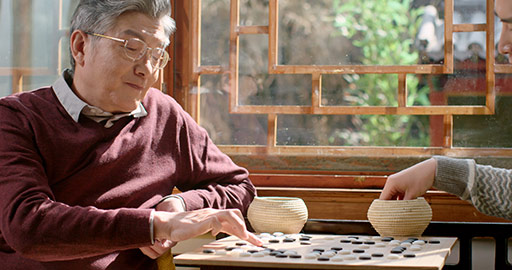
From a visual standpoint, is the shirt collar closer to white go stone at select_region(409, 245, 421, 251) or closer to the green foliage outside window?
white go stone at select_region(409, 245, 421, 251)

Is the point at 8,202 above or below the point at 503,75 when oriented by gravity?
below

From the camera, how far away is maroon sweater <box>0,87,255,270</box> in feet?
4.62

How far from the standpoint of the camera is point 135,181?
1715 mm

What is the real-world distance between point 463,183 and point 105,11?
1.09 meters

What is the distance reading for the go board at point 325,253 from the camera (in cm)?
132

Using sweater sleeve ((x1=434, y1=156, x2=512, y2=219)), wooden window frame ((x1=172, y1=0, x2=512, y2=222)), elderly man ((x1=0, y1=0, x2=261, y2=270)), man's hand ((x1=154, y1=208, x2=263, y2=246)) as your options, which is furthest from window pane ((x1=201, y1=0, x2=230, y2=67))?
man's hand ((x1=154, y1=208, x2=263, y2=246))

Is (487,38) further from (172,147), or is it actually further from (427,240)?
(172,147)

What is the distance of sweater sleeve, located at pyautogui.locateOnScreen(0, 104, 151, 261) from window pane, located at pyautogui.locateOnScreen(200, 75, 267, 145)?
107 cm

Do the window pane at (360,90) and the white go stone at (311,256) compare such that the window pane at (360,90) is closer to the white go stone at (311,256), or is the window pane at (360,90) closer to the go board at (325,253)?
the go board at (325,253)

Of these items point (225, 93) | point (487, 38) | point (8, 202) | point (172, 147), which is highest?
point (487, 38)

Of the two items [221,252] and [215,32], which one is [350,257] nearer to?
[221,252]

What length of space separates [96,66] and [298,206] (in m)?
0.66

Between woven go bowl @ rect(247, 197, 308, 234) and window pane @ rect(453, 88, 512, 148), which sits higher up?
window pane @ rect(453, 88, 512, 148)

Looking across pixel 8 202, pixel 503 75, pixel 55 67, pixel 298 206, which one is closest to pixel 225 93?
pixel 55 67
